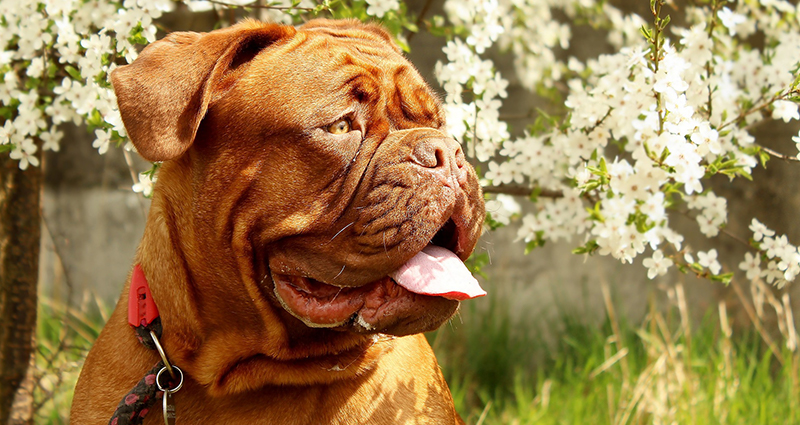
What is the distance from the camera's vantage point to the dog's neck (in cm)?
235

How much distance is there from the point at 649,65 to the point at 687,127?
0.49 meters

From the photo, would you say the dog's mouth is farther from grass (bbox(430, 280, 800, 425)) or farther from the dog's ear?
grass (bbox(430, 280, 800, 425))

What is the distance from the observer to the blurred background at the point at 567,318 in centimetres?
369

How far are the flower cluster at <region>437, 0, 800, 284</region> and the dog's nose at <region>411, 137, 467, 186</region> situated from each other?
711 mm

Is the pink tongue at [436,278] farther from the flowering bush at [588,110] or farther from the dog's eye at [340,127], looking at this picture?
the flowering bush at [588,110]

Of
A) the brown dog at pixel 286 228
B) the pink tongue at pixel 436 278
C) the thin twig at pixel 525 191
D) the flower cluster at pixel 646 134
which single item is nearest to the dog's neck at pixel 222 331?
the brown dog at pixel 286 228

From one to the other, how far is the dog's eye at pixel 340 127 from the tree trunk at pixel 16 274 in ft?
6.30

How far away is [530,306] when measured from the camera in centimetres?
504

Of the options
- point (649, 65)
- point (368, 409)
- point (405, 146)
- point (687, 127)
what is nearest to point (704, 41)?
point (649, 65)

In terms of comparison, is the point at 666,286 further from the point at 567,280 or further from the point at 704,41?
the point at 704,41

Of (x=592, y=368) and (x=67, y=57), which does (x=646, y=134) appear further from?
(x=67, y=57)

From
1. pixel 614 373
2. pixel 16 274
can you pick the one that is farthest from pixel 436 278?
pixel 16 274

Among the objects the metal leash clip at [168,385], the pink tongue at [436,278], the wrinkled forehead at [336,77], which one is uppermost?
the wrinkled forehead at [336,77]

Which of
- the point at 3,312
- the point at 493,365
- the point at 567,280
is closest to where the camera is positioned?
the point at 3,312
